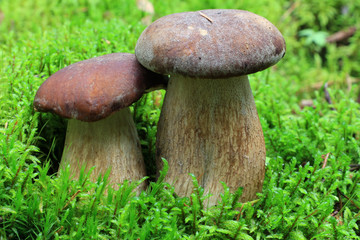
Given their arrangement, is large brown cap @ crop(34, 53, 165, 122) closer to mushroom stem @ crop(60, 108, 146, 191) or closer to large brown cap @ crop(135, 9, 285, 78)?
large brown cap @ crop(135, 9, 285, 78)

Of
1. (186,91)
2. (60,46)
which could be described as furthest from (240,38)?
(60,46)

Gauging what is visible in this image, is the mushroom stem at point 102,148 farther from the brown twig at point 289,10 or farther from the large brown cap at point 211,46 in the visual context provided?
the brown twig at point 289,10

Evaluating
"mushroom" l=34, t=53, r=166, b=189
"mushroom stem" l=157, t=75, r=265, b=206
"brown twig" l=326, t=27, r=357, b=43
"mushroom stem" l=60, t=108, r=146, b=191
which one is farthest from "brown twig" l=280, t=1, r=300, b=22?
"mushroom stem" l=60, t=108, r=146, b=191

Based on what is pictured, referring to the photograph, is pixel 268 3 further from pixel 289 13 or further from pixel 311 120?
pixel 311 120

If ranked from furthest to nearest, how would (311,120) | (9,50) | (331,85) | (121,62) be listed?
(331,85)
(9,50)
(311,120)
(121,62)

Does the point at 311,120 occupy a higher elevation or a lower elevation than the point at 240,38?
lower

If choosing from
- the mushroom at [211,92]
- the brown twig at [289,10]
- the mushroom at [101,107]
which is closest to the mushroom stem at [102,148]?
the mushroom at [101,107]

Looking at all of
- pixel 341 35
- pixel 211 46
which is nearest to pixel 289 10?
pixel 341 35

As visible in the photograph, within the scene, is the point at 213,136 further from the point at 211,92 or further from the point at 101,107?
the point at 101,107
